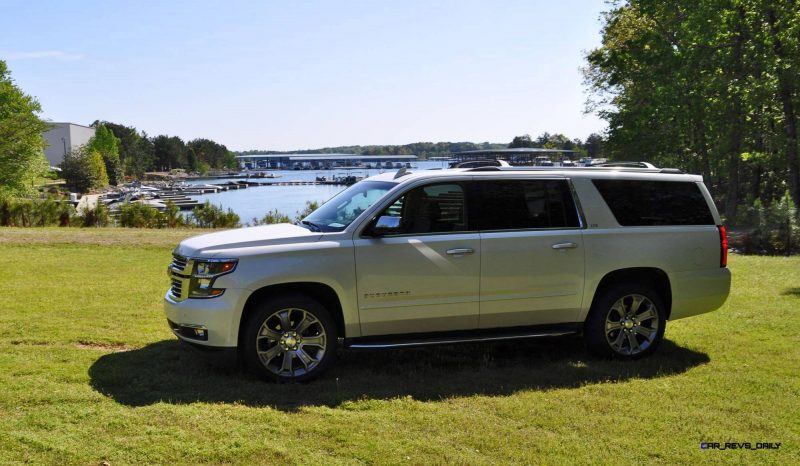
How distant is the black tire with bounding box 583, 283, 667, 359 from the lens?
6922 mm

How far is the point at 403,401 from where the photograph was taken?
18.4 feet

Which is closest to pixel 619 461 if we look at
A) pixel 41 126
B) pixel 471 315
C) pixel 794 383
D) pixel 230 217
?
pixel 471 315

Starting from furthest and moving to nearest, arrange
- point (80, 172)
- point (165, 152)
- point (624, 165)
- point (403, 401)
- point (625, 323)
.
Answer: point (165, 152)
point (80, 172)
point (624, 165)
point (625, 323)
point (403, 401)

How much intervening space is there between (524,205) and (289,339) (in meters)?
2.65

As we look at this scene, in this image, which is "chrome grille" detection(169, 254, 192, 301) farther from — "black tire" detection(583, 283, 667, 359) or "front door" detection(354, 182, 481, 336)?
"black tire" detection(583, 283, 667, 359)

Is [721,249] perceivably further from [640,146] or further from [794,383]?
[640,146]

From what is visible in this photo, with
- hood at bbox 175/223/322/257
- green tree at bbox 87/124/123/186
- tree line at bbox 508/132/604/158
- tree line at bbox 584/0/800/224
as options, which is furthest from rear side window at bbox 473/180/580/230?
green tree at bbox 87/124/123/186

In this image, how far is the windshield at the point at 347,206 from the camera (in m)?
6.61

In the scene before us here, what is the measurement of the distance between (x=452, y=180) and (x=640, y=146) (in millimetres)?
36170

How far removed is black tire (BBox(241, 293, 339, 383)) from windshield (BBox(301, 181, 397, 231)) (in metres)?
0.86

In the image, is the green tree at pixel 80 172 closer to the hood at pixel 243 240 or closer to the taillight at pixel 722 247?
the hood at pixel 243 240

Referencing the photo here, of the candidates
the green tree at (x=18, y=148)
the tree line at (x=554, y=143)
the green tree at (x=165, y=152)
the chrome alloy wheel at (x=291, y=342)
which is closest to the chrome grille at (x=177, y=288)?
the chrome alloy wheel at (x=291, y=342)

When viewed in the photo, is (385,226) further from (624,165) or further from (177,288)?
(624,165)

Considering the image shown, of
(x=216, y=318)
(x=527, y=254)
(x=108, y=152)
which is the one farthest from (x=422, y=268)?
(x=108, y=152)
